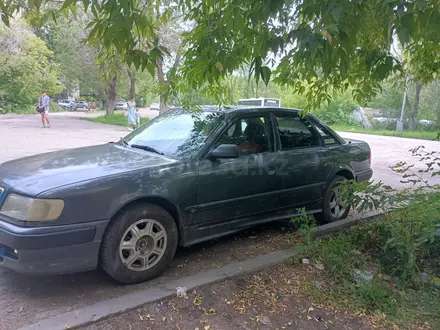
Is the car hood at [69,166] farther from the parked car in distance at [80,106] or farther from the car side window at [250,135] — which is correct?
the parked car in distance at [80,106]

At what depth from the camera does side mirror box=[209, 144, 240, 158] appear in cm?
378

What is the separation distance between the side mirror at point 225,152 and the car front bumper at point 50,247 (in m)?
1.24

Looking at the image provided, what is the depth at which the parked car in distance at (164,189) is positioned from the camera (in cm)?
296

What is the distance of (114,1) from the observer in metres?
2.42

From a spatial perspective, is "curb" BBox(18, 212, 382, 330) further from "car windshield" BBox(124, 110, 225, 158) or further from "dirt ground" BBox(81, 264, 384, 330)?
"car windshield" BBox(124, 110, 225, 158)

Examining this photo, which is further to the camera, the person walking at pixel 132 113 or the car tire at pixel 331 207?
the person walking at pixel 132 113

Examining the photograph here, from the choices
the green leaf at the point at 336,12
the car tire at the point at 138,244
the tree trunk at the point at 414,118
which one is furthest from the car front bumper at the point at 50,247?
the tree trunk at the point at 414,118

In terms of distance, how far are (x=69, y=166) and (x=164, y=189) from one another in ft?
2.77

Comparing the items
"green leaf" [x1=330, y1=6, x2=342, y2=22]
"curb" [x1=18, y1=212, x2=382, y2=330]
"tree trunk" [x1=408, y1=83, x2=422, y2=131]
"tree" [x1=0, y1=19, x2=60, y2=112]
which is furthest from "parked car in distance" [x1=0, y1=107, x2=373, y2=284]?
"tree" [x1=0, y1=19, x2=60, y2=112]

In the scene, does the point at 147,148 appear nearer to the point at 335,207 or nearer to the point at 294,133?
the point at 294,133

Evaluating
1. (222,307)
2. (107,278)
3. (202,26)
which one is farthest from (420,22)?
(107,278)

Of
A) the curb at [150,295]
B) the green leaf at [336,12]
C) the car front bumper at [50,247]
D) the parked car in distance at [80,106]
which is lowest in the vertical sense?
the parked car in distance at [80,106]

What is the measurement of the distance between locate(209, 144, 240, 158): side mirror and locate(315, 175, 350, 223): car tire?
174 cm

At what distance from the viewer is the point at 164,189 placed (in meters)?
3.44
